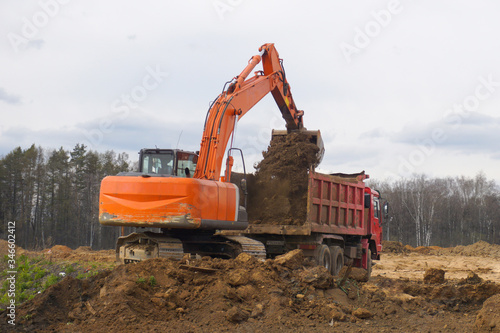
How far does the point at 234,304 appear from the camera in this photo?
7.61 metres

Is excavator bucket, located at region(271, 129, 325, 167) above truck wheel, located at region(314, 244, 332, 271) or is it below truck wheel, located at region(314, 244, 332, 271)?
above

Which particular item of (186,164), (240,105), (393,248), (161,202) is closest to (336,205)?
(240,105)

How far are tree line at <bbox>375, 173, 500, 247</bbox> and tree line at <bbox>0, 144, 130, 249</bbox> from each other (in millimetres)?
29355

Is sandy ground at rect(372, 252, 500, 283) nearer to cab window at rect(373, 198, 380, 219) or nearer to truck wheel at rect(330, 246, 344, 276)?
cab window at rect(373, 198, 380, 219)

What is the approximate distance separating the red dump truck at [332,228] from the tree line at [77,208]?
24.0m

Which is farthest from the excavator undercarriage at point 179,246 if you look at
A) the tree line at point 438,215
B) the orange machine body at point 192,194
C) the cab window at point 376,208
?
the tree line at point 438,215

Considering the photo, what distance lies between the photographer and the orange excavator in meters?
8.84

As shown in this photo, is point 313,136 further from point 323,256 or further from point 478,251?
point 478,251

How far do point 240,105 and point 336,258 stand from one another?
4.79 meters

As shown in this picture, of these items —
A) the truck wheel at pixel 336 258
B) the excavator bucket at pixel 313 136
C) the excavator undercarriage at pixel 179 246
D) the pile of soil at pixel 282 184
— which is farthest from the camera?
the excavator bucket at pixel 313 136

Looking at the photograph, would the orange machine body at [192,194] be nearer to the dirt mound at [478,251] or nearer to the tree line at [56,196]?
the dirt mound at [478,251]

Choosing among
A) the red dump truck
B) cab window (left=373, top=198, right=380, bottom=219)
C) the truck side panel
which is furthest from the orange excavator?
cab window (left=373, top=198, right=380, bottom=219)

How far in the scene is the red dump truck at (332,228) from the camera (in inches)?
456

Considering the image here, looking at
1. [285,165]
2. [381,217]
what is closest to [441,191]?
[381,217]
